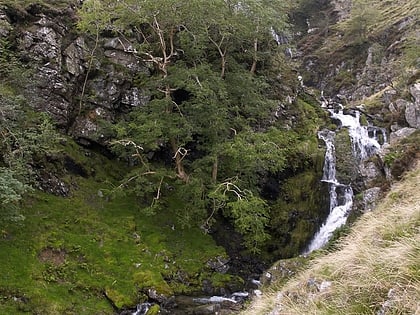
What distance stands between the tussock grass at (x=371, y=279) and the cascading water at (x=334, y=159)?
12715 mm

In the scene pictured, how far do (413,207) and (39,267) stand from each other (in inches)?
555

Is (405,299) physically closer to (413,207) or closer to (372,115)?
(413,207)

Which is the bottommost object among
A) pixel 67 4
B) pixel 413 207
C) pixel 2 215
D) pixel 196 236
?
pixel 196 236

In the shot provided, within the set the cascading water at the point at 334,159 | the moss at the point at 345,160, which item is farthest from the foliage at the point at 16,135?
the moss at the point at 345,160

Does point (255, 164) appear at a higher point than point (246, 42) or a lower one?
lower

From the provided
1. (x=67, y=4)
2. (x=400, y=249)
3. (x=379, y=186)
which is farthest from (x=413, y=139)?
(x=67, y=4)

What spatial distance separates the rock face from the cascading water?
41.9ft

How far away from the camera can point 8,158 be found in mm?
17203

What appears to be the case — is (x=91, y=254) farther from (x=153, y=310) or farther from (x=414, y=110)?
(x=414, y=110)

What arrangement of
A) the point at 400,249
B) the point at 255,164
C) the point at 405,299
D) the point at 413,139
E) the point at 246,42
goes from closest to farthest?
the point at 405,299, the point at 400,249, the point at 413,139, the point at 255,164, the point at 246,42

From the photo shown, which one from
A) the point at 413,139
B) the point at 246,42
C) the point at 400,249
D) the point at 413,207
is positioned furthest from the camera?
the point at 246,42

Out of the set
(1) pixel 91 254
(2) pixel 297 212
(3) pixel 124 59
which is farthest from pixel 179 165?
(3) pixel 124 59

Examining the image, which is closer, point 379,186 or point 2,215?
point 2,215

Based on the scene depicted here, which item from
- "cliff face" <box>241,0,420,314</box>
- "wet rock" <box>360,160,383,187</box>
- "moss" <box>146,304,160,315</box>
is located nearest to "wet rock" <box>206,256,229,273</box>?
"cliff face" <box>241,0,420,314</box>
